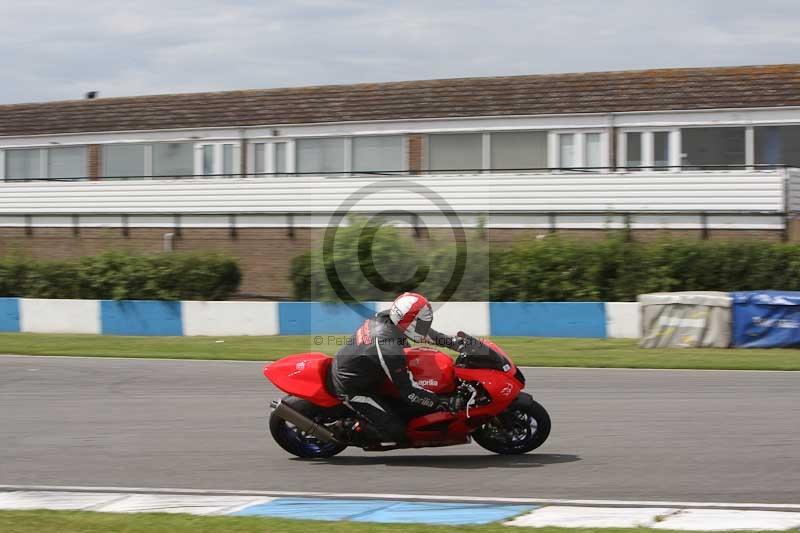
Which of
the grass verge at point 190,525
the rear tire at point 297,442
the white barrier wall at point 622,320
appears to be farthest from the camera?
the white barrier wall at point 622,320

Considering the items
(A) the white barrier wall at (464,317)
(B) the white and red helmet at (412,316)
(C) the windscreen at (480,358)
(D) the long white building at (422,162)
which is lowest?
(A) the white barrier wall at (464,317)

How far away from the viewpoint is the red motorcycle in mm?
9008

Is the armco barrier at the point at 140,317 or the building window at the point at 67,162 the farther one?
the building window at the point at 67,162

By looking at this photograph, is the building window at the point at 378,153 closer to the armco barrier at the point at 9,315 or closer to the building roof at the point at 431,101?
the building roof at the point at 431,101

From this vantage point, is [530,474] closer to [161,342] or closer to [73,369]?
[73,369]

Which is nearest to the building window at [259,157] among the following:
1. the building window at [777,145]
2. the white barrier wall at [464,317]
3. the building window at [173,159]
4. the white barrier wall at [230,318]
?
the building window at [173,159]

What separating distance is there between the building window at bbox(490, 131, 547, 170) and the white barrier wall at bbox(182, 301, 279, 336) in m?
9.74

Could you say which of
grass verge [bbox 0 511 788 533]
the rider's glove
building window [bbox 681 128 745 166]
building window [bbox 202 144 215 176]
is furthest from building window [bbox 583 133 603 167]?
grass verge [bbox 0 511 788 533]

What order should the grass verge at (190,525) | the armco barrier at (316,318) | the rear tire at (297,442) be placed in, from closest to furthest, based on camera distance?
the grass verge at (190,525) → the rear tire at (297,442) → the armco barrier at (316,318)

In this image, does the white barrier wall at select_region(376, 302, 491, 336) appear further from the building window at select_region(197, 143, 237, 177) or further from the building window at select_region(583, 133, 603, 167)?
the building window at select_region(197, 143, 237, 177)

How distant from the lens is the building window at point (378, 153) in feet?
102

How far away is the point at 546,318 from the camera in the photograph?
838 inches

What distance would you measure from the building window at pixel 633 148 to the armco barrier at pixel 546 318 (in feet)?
27.9

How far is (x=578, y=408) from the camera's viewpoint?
12078 mm
